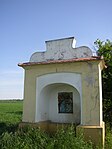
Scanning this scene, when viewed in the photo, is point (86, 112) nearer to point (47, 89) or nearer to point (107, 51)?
point (47, 89)

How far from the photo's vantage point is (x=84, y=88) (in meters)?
7.95

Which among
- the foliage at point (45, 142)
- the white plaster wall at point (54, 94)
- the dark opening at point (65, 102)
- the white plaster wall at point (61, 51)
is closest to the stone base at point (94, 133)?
the foliage at point (45, 142)

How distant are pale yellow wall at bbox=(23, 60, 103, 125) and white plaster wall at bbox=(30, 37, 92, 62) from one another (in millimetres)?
459

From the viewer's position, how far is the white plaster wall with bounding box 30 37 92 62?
852cm

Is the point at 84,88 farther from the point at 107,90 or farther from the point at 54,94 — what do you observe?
the point at 107,90

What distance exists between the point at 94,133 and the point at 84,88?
1665 mm

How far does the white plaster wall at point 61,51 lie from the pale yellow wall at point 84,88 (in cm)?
46

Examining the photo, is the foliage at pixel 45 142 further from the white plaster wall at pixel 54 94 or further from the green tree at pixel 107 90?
the green tree at pixel 107 90

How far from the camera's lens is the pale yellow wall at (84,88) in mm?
7719

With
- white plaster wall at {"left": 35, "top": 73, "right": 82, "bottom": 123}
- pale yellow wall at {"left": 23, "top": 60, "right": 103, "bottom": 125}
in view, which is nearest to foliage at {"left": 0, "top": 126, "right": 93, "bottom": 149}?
pale yellow wall at {"left": 23, "top": 60, "right": 103, "bottom": 125}

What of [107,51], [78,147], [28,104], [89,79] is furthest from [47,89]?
[107,51]

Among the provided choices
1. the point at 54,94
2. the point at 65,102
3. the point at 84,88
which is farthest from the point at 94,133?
the point at 54,94

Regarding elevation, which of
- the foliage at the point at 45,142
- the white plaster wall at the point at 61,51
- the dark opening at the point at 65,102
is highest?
the white plaster wall at the point at 61,51

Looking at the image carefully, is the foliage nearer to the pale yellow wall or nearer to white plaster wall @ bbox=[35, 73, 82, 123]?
the pale yellow wall
